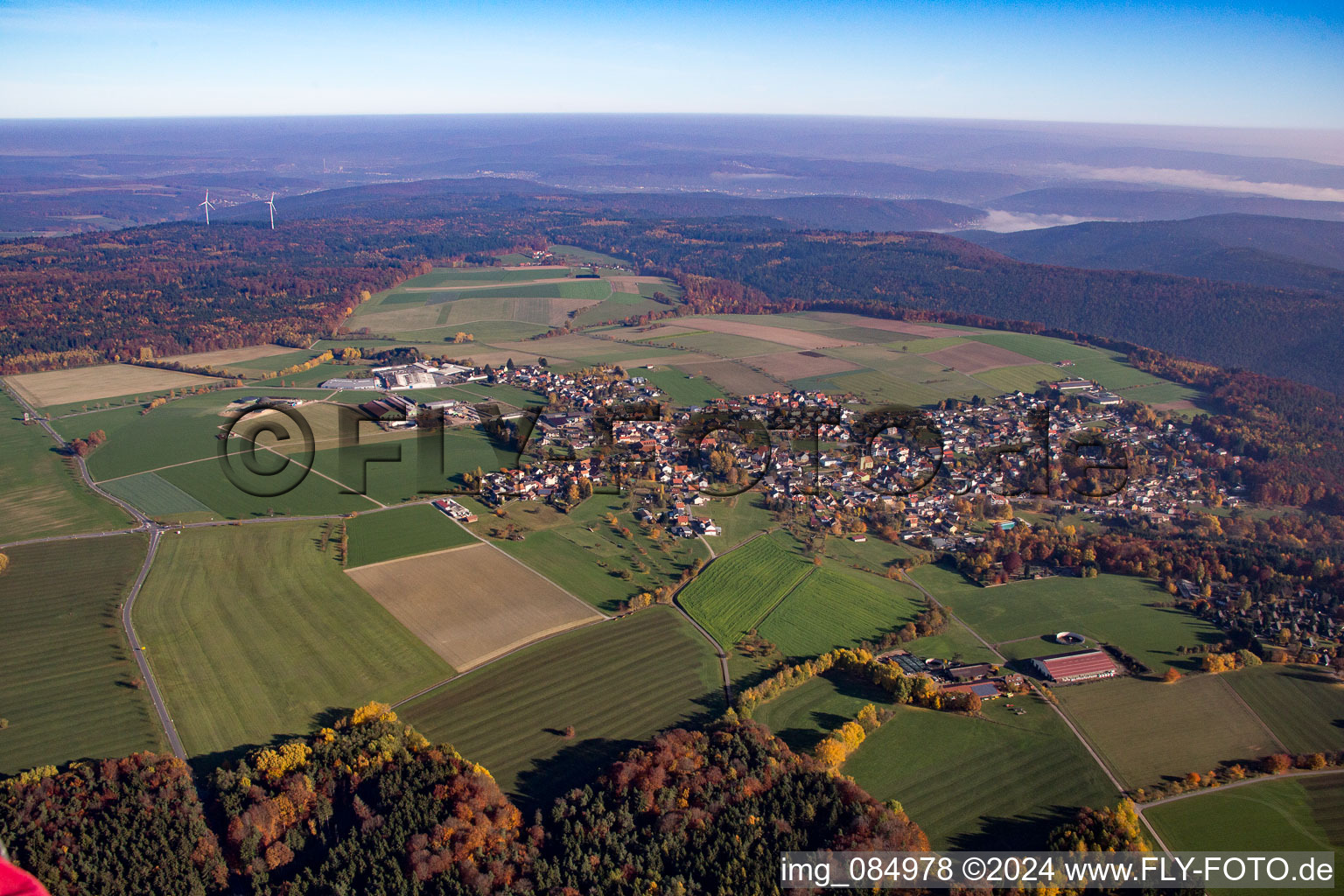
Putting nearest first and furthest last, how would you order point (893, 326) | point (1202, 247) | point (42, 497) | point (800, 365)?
point (42, 497) → point (800, 365) → point (893, 326) → point (1202, 247)


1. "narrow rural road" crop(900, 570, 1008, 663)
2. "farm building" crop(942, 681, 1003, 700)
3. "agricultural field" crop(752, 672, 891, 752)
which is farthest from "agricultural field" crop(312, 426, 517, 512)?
"farm building" crop(942, 681, 1003, 700)

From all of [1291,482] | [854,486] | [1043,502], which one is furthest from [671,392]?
[1291,482]

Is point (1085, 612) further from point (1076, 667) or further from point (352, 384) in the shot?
point (352, 384)

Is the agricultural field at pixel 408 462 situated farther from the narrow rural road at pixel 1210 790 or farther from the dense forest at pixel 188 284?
the narrow rural road at pixel 1210 790

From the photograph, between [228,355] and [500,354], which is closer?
[228,355]

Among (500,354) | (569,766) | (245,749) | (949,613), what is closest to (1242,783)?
(949,613)

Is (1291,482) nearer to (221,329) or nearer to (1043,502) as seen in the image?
(1043,502)
